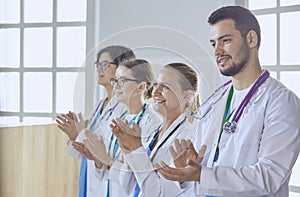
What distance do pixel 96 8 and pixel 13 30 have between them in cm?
33

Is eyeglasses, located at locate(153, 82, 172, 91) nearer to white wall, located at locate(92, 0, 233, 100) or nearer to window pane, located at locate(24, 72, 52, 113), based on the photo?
white wall, located at locate(92, 0, 233, 100)

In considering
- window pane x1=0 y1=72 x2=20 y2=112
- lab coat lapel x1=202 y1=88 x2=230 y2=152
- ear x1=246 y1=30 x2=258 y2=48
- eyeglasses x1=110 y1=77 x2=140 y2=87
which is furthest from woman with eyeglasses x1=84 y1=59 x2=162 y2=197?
window pane x1=0 y1=72 x2=20 y2=112

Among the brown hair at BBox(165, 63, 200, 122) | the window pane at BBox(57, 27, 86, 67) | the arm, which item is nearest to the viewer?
the arm

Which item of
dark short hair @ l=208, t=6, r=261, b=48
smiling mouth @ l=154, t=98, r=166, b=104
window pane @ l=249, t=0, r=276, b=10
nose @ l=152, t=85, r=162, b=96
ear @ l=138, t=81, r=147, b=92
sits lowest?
smiling mouth @ l=154, t=98, r=166, b=104

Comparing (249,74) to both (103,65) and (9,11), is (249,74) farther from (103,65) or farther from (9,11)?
(9,11)

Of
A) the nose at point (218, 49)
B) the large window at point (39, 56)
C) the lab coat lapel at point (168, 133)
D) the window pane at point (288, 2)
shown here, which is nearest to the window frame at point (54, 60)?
the large window at point (39, 56)

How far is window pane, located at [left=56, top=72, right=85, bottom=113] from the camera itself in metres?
1.23

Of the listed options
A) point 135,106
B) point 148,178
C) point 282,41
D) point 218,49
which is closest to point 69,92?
point 135,106

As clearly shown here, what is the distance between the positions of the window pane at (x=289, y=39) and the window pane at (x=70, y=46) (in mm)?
486

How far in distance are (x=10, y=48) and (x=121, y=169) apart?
1.71 ft

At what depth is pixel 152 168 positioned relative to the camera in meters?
1.08

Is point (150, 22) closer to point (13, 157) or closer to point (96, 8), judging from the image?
point (96, 8)

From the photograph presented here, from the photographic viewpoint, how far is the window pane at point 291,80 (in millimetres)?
963

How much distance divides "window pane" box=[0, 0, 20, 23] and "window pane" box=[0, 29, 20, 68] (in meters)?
0.03
